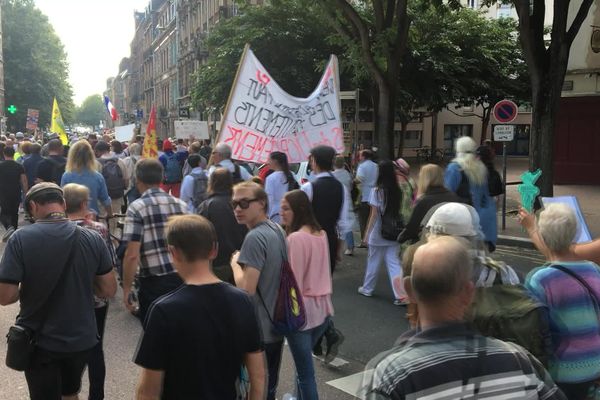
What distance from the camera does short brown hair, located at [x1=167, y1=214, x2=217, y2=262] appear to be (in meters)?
2.21

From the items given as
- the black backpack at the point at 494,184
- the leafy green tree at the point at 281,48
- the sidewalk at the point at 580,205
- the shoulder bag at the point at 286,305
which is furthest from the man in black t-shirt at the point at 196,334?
the leafy green tree at the point at 281,48

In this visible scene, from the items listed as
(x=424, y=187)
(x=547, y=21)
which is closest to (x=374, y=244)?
(x=424, y=187)

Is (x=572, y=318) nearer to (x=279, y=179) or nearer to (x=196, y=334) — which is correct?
(x=196, y=334)

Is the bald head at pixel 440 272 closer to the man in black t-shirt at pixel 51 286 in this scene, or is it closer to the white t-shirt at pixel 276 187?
the man in black t-shirt at pixel 51 286

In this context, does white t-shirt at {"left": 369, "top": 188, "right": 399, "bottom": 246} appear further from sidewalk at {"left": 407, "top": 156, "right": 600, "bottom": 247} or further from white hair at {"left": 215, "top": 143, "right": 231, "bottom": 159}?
sidewalk at {"left": 407, "top": 156, "right": 600, "bottom": 247}

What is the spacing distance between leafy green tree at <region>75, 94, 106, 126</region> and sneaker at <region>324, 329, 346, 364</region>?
144093 mm

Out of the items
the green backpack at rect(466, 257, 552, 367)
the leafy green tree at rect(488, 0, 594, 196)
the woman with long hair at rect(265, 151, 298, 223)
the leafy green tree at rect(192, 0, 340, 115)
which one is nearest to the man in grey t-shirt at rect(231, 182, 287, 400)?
the green backpack at rect(466, 257, 552, 367)

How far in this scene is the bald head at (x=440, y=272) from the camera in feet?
5.15

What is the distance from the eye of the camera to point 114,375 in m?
4.53

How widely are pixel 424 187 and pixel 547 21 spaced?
1132 inches

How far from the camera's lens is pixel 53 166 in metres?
8.43

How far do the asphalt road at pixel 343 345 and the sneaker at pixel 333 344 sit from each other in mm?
81

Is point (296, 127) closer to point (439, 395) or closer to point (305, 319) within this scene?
point (305, 319)

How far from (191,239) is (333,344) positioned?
2656 mm
